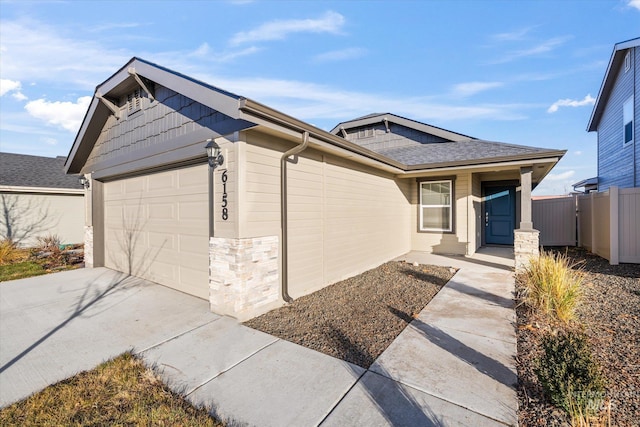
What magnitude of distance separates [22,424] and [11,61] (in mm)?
9203

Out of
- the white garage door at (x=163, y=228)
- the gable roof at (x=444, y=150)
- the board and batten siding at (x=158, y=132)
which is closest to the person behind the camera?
the board and batten siding at (x=158, y=132)

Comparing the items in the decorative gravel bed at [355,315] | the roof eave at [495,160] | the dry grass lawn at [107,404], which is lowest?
the dry grass lawn at [107,404]

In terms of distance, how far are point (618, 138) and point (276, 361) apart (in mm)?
16724

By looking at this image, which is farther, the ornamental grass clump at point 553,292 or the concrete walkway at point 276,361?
the ornamental grass clump at point 553,292

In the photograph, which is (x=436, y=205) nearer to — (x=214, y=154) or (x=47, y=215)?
(x=214, y=154)

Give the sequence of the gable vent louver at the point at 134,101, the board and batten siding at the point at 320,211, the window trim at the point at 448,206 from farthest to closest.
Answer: the window trim at the point at 448,206 → the gable vent louver at the point at 134,101 → the board and batten siding at the point at 320,211

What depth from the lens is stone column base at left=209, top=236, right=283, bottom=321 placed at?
4207mm

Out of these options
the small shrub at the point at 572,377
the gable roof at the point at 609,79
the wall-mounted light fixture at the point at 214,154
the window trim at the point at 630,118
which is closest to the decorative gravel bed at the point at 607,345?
the small shrub at the point at 572,377

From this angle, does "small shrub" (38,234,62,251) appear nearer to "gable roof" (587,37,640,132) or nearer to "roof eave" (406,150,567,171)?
"roof eave" (406,150,567,171)

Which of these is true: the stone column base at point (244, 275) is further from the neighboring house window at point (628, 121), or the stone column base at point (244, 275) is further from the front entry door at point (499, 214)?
the neighboring house window at point (628, 121)

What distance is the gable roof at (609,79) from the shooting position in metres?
10.4

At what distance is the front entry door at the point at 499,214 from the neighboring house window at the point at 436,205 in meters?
2.71

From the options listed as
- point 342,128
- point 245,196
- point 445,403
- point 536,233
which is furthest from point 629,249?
point 342,128

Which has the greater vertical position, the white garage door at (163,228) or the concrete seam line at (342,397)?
the white garage door at (163,228)
